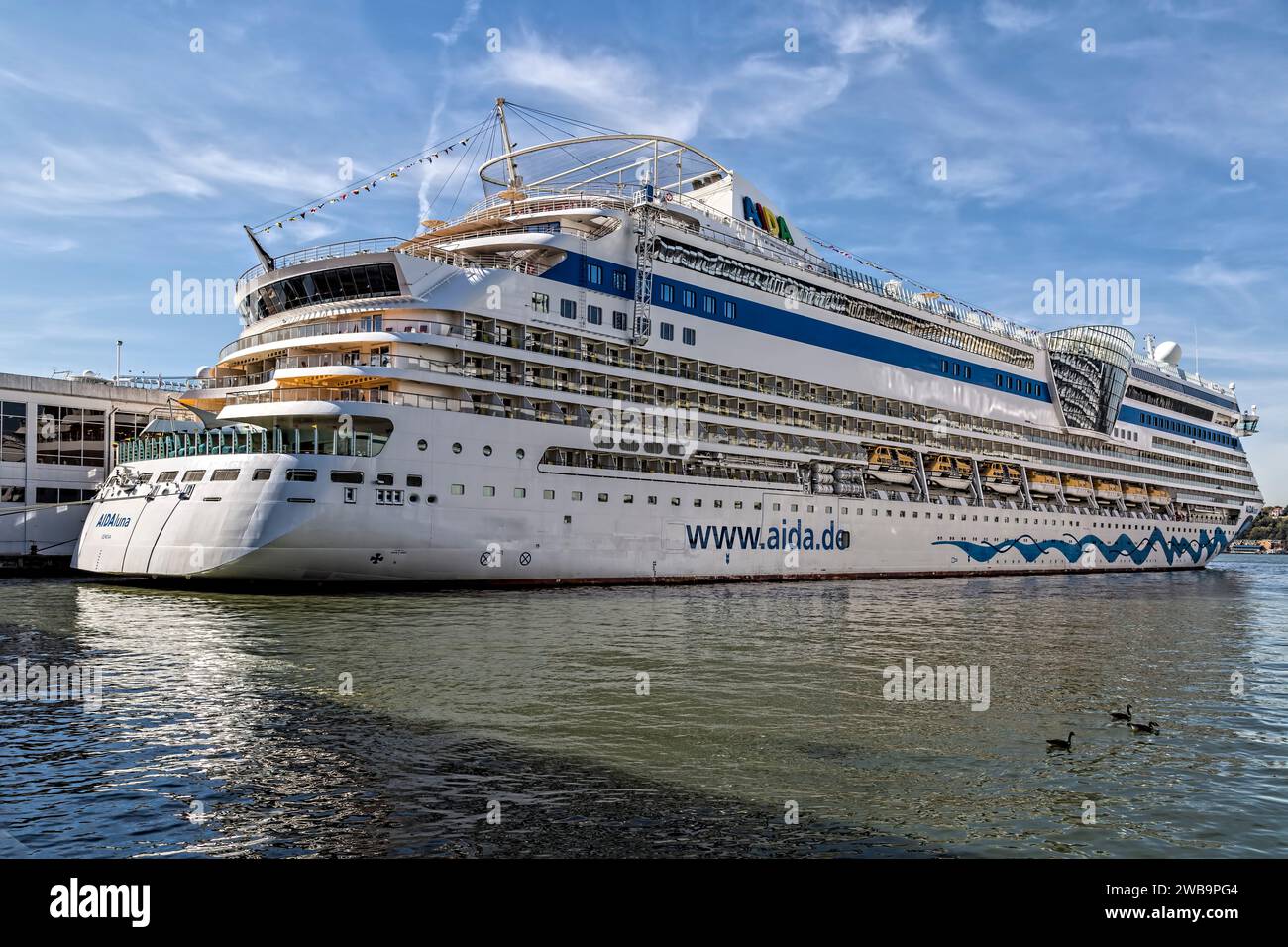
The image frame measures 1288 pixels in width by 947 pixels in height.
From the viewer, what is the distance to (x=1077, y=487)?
2714 inches

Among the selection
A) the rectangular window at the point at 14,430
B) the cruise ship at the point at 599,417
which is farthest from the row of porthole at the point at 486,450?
the rectangular window at the point at 14,430

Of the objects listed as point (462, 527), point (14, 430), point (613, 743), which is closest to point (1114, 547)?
point (462, 527)

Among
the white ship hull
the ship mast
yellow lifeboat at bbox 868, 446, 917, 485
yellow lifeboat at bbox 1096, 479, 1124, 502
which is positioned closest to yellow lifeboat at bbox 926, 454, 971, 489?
yellow lifeboat at bbox 868, 446, 917, 485

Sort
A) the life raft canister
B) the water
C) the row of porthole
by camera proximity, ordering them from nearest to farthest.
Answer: the water
the row of porthole
the life raft canister

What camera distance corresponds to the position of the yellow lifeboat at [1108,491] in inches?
2817

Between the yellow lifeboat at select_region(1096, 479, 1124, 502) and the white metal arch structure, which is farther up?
the white metal arch structure

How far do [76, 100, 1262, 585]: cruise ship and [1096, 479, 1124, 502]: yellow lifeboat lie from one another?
446 centimetres

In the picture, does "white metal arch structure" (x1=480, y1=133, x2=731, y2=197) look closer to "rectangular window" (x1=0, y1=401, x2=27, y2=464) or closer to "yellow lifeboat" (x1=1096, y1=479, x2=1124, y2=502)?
"rectangular window" (x1=0, y1=401, x2=27, y2=464)

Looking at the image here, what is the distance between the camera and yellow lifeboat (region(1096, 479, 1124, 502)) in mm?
71562

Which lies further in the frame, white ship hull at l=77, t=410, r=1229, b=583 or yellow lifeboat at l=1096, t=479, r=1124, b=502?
yellow lifeboat at l=1096, t=479, r=1124, b=502

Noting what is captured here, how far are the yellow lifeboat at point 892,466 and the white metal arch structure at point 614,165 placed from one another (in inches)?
725

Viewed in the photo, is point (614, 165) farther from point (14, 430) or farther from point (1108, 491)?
point (1108, 491)

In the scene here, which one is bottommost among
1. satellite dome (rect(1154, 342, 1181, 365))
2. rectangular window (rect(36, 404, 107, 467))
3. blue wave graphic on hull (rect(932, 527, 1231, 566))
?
blue wave graphic on hull (rect(932, 527, 1231, 566))
